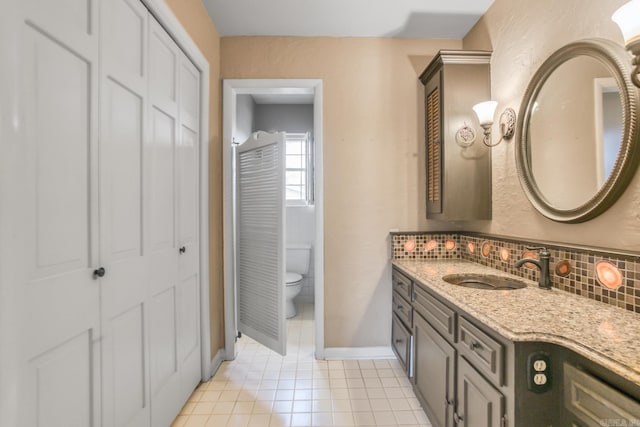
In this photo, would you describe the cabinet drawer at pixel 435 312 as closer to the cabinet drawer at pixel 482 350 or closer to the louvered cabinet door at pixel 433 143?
the cabinet drawer at pixel 482 350

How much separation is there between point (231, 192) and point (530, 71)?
2.13m

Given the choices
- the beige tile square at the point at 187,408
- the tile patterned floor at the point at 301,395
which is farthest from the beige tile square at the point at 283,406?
the beige tile square at the point at 187,408

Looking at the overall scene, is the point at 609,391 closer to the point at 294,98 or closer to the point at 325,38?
the point at 325,38

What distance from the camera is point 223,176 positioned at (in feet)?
7.64

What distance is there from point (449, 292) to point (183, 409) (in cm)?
170

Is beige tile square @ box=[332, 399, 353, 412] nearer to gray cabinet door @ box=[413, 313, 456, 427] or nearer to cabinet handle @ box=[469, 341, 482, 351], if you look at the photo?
gray cabinet door @ box=[413, 313, 456, 427]

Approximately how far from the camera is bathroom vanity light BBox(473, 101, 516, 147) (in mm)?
1727

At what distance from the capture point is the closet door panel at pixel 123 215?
108 cm

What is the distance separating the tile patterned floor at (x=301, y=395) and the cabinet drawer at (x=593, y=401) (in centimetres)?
105

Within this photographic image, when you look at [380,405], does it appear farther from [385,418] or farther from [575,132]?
[575,132]

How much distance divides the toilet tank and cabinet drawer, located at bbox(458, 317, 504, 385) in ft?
7.85

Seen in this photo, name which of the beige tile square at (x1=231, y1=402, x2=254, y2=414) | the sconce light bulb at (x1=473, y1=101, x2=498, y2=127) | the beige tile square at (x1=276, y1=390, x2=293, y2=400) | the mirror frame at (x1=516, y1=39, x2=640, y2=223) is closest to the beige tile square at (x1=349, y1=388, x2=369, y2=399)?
the beige tile square at (x1=276, y1=390, x2=293, y2=400)

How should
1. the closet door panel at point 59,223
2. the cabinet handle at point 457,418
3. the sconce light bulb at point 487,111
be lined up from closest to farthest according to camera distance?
1. the closet door panel at point 59,223
2. the cabinet handle at point 457,418
3. the sconce light bulb at point 487,111

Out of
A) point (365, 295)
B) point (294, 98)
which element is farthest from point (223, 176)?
point (294, 98)
